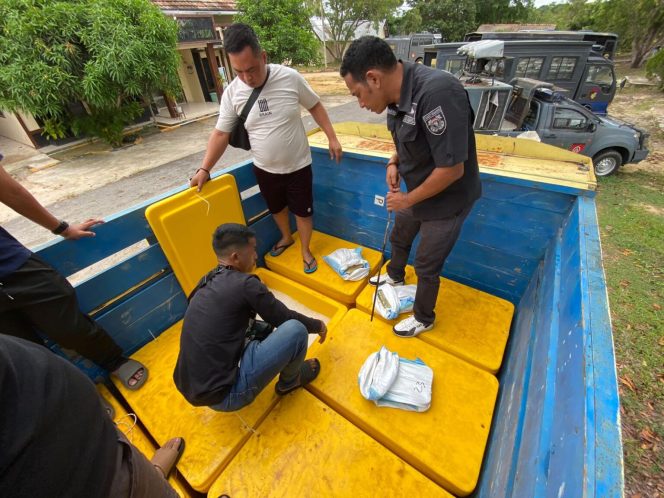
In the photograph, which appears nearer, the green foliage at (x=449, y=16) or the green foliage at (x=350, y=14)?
the green foliage at (x=350, y=14)

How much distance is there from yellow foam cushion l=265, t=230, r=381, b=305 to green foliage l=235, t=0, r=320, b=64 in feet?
41.0

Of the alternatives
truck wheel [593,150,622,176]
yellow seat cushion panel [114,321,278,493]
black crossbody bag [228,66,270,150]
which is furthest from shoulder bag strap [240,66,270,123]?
truck wheel [593,150,622,176]

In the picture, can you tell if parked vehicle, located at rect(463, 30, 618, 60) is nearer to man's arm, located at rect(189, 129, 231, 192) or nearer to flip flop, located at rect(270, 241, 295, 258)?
flip flop, located at rect(270, 241, 295, 258)

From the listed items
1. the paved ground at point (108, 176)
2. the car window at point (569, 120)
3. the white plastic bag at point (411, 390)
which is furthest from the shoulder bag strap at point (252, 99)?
the car window at point (569, 120)

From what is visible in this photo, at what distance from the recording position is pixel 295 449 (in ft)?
5.08

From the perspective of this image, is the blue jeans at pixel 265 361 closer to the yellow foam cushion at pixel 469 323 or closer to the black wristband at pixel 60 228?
the yellow foam cushion at pixel 469 323

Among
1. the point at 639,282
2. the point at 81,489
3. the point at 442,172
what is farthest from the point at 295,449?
the point at 639,282

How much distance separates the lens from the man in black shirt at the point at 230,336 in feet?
4.65

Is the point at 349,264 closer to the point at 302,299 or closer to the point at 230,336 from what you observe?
the point at 302,299

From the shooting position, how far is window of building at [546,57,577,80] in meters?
9.14

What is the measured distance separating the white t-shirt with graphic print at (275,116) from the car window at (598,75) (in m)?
11.2

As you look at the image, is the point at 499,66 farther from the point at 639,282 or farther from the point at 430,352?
the point at 430,352

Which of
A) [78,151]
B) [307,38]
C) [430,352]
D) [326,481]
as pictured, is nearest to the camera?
[326,481]

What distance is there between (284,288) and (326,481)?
1.56 metres
